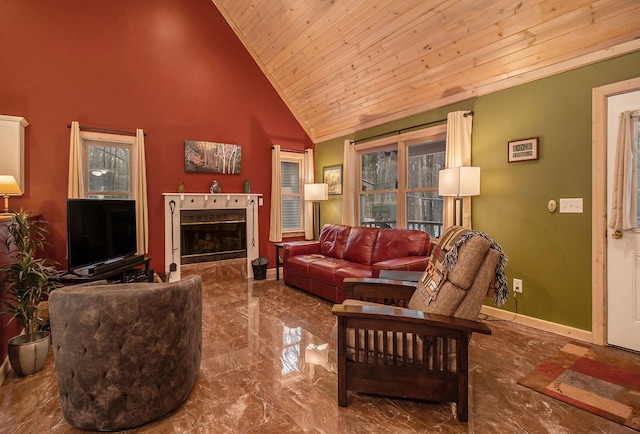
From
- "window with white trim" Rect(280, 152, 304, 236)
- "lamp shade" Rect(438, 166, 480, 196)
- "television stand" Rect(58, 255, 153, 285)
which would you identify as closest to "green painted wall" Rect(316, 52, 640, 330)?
"lamp shade" Rect(438, 166, 480, 196)

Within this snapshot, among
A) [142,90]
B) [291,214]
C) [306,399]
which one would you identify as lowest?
[306,399]

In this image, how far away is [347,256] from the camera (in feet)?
14.4

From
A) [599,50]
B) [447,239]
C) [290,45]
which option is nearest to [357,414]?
[447,239]

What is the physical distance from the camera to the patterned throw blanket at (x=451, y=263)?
181cm

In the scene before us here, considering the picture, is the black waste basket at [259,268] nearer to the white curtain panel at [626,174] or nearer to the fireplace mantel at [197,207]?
the fireplace mantel at [197,207]

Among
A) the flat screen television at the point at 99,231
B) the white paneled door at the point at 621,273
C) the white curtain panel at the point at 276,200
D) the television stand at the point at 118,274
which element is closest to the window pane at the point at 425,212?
the white paneled door at the point at 621,273

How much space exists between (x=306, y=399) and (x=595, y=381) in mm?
1939

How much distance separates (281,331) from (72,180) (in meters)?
3.32

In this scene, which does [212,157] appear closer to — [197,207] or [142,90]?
[197,207]

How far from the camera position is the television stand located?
3.03 meters

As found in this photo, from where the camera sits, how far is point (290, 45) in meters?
4.78

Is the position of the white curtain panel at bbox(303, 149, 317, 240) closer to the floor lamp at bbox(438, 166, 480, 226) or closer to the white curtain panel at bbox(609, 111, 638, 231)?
the floor lamp at bbox(438, 166, 480, 226)

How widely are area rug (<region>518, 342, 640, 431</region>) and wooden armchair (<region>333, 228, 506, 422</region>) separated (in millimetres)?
759

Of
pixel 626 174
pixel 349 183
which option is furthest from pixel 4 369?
pixel 626 174
